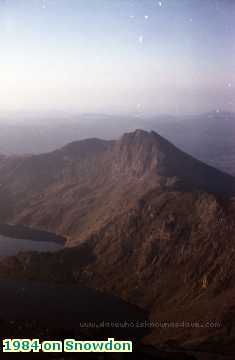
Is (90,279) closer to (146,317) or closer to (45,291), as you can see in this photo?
(45,291)

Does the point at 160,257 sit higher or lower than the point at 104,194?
lower

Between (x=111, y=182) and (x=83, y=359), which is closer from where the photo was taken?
(x=83, y=359)

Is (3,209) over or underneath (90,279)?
over

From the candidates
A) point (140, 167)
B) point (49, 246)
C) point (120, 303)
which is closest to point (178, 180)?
point (140, 167)

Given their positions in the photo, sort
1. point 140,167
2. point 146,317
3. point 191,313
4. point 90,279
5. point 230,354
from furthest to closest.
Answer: point 140,167 → point 90,279 → point 146,317 → point 191,313 → point 230,354

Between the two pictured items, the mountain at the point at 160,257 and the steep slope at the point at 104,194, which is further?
the steep slope at the point at 104,194

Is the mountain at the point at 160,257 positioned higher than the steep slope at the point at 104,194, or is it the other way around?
the steep slope at the point at 104,194

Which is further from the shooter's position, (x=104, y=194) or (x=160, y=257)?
(x=104, y=194)

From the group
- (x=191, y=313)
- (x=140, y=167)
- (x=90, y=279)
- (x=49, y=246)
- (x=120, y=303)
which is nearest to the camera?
(x=191, y=313)

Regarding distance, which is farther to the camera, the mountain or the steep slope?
the steep slope

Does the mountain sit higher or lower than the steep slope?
lower

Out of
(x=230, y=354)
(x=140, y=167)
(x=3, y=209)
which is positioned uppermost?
(x=140, y=167)
